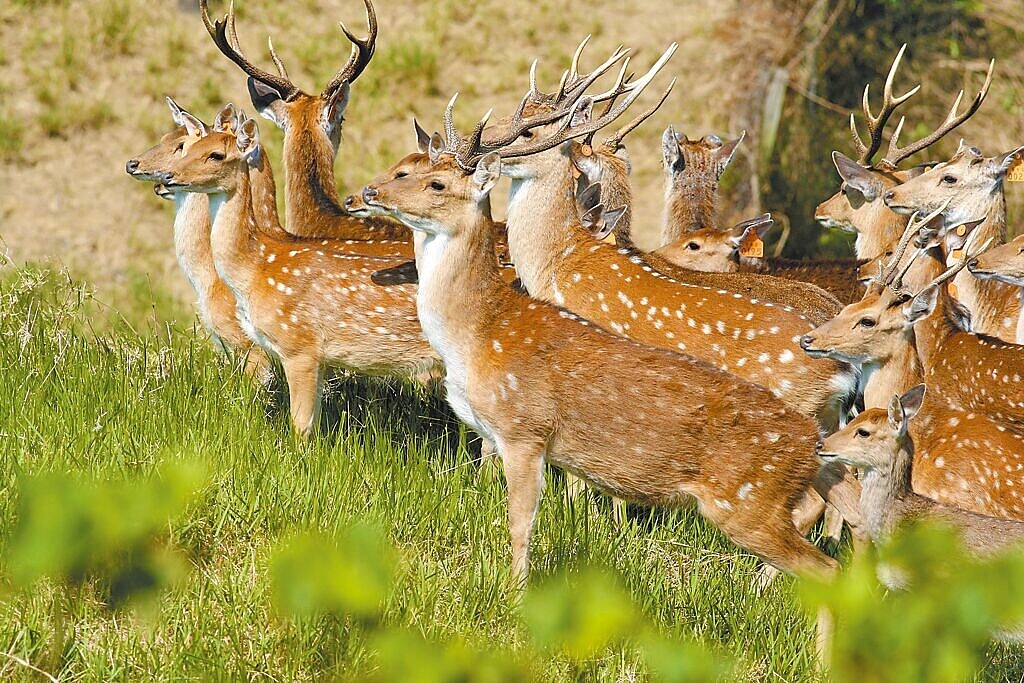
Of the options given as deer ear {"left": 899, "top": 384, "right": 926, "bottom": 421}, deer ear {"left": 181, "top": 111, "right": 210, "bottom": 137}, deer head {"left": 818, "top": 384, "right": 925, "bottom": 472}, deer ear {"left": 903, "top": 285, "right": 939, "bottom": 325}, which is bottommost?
deer head {"left": 818, "top": 384, "right": 925, "bottom": 472}

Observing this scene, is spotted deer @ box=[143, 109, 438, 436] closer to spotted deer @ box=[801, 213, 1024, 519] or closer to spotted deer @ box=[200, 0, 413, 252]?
spotted deer @ box=[200, 0, 413, 252]

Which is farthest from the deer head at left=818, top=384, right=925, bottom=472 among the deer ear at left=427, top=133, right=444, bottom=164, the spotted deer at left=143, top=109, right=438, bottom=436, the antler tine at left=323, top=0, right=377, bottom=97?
the antler tine at left=323, top=0, right=377, bottom=97

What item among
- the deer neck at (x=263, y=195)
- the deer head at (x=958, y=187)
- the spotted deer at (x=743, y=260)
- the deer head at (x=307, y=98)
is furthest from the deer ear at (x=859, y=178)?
the deer neck at (x=263, y=195)

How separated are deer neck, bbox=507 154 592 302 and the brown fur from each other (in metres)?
1.25

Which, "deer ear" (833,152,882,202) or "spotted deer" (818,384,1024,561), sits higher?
"deer ear" (833,152,882,202)

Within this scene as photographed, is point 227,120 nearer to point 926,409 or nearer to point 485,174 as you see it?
point 485,174

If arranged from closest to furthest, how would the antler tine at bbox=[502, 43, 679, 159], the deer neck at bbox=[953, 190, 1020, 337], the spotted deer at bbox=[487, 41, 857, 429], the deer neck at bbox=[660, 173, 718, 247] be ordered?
the spotted deer at bbox=[487, 41, 857, 429]
the antler tine at bbox=[502, 43, 679, 159]
the deer neck at bbox=[953, 190, 1020, 337]
the deer neck at bbox=[660, 173, 718, 247]

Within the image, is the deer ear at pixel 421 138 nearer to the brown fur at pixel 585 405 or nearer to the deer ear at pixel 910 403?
the brown fur at pixel 585 405

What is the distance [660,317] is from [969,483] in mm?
1463

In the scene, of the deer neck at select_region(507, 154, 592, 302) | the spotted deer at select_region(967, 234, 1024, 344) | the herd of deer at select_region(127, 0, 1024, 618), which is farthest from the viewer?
the deer neck at select_region(507, 154, 592, 302)

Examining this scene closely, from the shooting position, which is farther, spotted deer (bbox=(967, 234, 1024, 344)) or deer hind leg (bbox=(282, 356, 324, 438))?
spotted deer (bbox=(967, 234, 1024, 344))

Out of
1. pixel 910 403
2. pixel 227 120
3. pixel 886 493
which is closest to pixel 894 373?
pixel 910 403

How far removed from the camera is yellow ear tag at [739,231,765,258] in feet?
24.3

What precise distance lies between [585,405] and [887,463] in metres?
1.09
